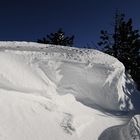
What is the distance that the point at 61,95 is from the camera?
7.92 metres

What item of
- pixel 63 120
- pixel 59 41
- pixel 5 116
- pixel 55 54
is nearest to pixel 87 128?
pixel 63 120

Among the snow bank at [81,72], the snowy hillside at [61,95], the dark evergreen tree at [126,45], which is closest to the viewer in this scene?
the snowy hillside at [61,95]

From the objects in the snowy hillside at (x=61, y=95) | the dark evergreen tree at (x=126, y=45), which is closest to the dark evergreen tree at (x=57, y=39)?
the dark evergreen tree at (x=126, y=45)

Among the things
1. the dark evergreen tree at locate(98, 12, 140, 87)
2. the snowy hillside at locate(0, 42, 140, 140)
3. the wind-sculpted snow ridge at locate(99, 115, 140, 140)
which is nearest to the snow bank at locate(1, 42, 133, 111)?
the snowy hillside at locate(0, 42, 140, 140)

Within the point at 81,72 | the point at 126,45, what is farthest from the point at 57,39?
the point at 81,72

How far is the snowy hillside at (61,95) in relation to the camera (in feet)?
20.7

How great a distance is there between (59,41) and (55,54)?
66.3ft

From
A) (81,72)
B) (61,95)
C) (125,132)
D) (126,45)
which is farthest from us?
(126,45)

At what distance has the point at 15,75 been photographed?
23.5ft

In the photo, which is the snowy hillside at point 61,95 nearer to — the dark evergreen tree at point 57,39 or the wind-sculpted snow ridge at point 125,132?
the wind-sculpted snow ridge at point 125,132

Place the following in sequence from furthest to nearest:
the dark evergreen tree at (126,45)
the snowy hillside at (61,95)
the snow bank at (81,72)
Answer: the dark evergreen tree at (126,45)
the snow bank at (81,72)
the snowy hillside at (61,95)

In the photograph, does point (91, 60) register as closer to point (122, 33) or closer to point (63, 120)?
point (63, 120)

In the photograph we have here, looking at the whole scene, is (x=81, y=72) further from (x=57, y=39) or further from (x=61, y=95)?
(x=57, y=39)

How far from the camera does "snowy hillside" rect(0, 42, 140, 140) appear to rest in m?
6.31
